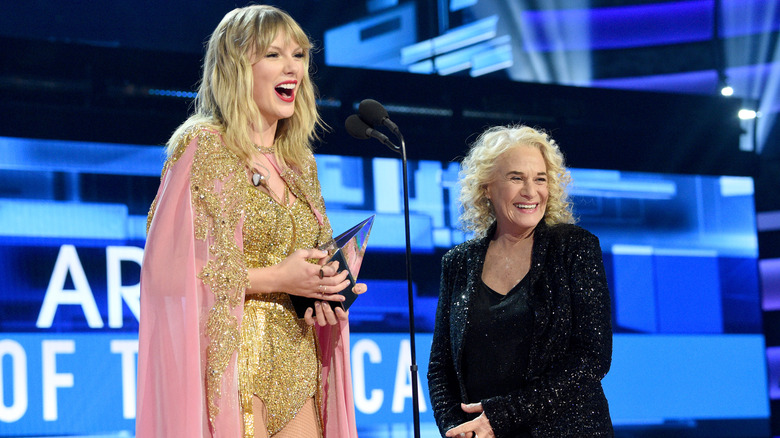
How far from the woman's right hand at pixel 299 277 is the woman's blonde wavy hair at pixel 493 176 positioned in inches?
34.6

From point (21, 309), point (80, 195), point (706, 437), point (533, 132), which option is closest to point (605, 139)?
point (706, 437)

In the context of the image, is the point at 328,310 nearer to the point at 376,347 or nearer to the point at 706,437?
the point at 376,347

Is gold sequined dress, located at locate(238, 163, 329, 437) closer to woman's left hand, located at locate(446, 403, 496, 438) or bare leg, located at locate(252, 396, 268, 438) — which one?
bare leg, located at locate(252, 396, 268, 438)

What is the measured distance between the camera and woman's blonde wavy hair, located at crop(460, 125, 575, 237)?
8.51ft

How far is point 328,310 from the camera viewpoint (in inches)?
78.7

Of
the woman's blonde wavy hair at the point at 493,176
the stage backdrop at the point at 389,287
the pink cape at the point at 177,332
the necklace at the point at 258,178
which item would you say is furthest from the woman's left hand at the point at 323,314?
the stage backdrop at the point at 389,287

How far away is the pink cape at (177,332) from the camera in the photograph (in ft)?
5.84

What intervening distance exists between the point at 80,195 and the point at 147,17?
3.51ft

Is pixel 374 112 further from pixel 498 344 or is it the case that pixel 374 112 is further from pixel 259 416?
pixel 259 416

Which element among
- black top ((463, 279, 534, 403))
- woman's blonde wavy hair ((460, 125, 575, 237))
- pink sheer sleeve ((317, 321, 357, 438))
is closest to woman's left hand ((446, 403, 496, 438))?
black top ((463, 279, 534, 403))

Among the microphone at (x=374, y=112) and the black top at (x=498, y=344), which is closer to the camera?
the black top at (x=498, y=344)

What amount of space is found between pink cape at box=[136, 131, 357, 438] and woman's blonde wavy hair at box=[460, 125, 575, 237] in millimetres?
1080

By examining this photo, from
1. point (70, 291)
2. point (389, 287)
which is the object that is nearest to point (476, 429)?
point (389, 287)

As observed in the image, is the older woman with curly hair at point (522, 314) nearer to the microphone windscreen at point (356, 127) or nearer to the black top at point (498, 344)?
the black top at point (498, 344)
